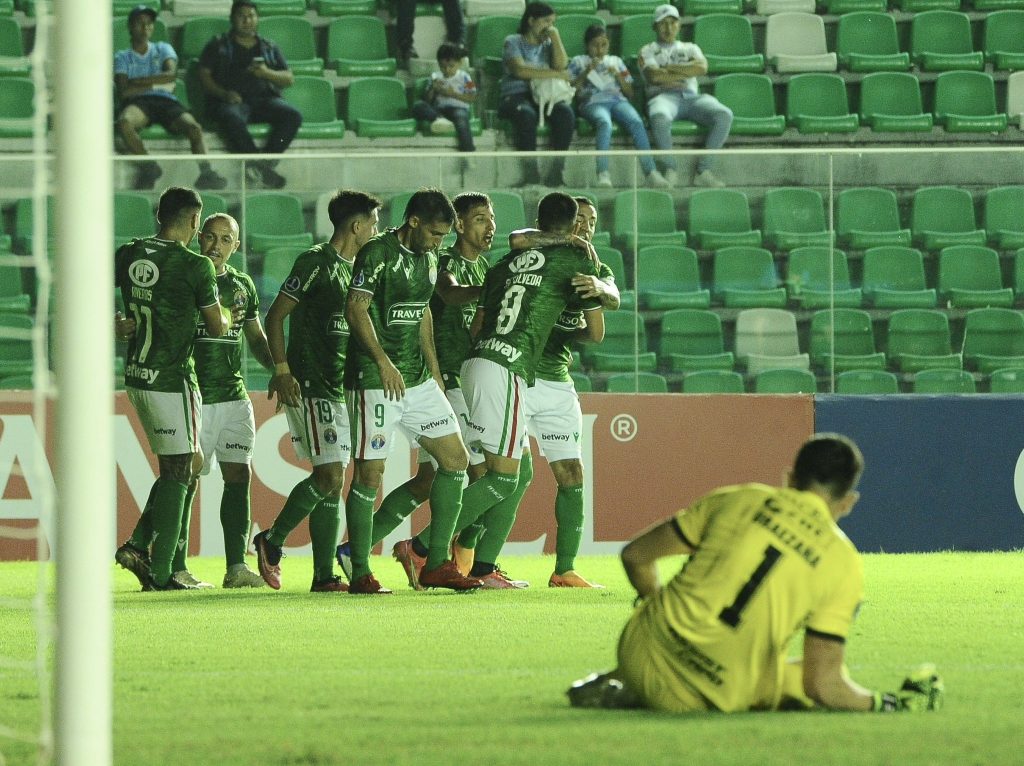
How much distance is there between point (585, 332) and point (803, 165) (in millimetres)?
2872

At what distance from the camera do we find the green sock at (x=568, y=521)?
8492 millimetres

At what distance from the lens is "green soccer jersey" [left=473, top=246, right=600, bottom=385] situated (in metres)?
8.18

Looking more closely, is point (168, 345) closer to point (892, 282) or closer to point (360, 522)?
point (360, 522)

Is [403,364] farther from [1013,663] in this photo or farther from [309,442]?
[1013,663]

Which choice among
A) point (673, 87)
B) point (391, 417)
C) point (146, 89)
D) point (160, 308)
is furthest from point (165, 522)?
point (673, 87)

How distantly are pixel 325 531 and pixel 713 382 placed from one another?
11.0 ft

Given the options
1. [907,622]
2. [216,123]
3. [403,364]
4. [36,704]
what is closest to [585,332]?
[403,364]

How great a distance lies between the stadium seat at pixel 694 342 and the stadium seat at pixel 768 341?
112mm

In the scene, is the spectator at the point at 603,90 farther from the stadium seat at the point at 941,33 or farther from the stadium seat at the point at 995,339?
the stadium seat at the point at 995,339

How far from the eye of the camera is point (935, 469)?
10.9m

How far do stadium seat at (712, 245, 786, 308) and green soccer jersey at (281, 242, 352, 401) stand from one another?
317cm

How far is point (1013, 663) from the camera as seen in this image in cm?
562

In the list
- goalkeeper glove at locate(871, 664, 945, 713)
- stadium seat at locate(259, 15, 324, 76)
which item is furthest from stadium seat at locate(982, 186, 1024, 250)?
goalkeeper glove at locate(871, 664, 945, 713)

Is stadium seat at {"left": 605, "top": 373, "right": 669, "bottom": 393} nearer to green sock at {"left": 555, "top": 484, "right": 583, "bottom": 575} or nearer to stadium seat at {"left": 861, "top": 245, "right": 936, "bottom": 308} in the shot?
stadium seat at {"left": 861, "top": 245, "right": 936, "bottom": 308}
